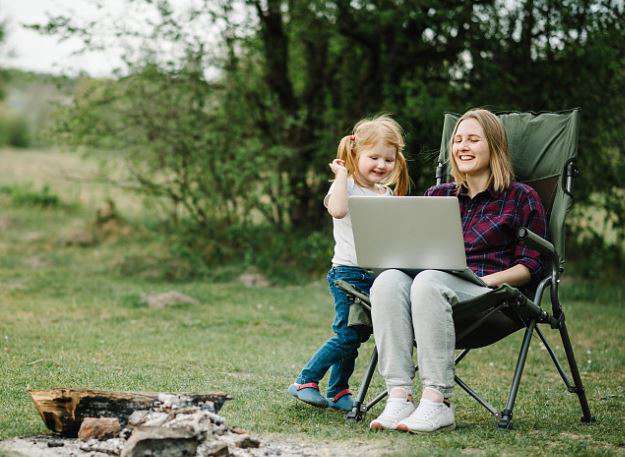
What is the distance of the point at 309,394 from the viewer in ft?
11.8

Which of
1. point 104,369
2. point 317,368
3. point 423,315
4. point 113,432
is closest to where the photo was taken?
point 113,432

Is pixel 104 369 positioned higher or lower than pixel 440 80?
lower

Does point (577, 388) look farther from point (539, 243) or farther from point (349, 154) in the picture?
point (349, 154)

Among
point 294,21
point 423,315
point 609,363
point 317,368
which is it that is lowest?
point 609,363

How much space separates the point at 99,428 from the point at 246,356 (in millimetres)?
2000

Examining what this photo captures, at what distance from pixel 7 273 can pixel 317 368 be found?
16.1 ft

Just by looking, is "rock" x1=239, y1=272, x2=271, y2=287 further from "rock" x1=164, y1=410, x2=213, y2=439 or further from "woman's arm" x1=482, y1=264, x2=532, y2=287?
"rock" x1=164, y1=410, x2=213, y2=439

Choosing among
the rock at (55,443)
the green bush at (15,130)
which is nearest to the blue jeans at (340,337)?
the rock at (55,443)

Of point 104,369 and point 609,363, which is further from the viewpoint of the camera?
point 609,363

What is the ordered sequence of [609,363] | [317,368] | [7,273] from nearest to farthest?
[317,368], [609,363], [7,273]

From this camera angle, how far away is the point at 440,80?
7832 millimetres

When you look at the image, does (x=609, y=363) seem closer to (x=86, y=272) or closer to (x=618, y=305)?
(x=618, y=305)

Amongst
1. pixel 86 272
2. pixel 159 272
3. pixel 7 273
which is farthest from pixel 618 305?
pixel 7 273

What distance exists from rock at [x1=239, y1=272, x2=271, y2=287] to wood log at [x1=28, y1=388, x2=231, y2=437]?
4561 millimetres
